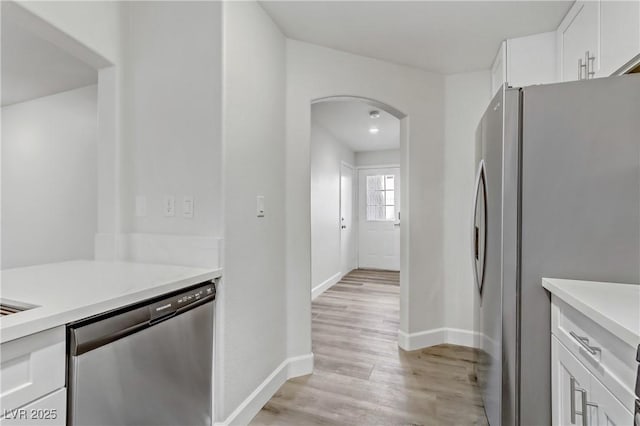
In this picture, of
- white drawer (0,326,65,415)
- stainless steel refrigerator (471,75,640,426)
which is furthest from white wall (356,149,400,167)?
white drawer (0,326,65,415)

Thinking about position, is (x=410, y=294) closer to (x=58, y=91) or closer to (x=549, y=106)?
(x=549, y=106)

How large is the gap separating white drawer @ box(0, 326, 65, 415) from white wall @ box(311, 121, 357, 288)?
360 centimetres

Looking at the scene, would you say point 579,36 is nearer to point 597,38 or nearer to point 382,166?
point 597,38

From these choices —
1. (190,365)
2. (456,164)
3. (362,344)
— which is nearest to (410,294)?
(362,344)

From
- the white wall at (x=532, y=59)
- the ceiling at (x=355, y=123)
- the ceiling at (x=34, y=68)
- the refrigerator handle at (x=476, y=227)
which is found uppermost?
the ceiling at (x=355, y=123)

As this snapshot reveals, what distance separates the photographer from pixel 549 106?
53.3 inches

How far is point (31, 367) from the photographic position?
84 centimetres

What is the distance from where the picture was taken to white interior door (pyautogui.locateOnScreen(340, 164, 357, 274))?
5852mm

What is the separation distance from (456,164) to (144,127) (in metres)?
2.48

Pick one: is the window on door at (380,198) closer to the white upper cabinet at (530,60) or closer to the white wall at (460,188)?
the white wall at (460,188)

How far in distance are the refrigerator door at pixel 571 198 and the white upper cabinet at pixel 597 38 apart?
0.90ft

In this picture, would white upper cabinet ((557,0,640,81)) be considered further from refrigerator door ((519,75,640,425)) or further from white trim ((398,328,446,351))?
white trim ((398,328,446,351))

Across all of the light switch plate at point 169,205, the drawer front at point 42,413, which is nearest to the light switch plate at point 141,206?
the light switch plate at point 169,205

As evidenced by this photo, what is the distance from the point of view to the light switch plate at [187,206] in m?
1.68
